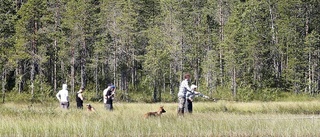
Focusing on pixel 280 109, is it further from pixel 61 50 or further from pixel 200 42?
pixel 61 50

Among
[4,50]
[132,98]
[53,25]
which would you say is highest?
[53,25]

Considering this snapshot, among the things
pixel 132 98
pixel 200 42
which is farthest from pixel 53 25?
pixel 200 42

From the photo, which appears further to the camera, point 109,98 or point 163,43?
point 163,43

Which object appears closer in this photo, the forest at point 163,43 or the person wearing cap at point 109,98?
the person wearing cap at point 109,98

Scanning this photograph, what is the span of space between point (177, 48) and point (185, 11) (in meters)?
4.05

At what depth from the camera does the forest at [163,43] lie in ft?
139

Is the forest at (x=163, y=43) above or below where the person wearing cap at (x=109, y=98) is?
above

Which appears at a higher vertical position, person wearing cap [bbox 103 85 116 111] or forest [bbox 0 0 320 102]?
forest [bbox 0 0 320 102]

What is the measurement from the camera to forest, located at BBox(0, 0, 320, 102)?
4228 centimetres

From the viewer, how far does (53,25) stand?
4806 centimetres

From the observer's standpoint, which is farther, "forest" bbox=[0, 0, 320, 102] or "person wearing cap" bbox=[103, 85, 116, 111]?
"forest" bbox=[0, 0, 320, 102]

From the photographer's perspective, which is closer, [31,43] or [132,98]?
[31,43]

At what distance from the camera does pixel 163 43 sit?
46406 millimetres

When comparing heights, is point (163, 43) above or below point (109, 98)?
above
